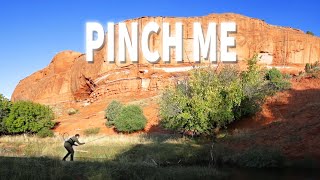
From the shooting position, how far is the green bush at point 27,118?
4272 cm

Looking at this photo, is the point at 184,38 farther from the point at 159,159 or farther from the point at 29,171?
the point at 29,171

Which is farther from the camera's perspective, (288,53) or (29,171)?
(288,53)

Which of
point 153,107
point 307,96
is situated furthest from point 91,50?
point 307,96

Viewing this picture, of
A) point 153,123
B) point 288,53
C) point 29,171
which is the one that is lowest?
point 153,123

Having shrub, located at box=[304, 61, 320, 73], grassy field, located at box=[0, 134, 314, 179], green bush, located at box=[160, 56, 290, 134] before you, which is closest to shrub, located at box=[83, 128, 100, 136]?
grassy field, located at box=[0, 134, 314, 179]

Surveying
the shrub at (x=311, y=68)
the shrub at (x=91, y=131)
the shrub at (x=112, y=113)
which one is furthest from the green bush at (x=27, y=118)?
the shrub at (x=311, y=68)

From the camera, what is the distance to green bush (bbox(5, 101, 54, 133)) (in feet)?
140

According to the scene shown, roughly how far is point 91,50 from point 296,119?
60613mm

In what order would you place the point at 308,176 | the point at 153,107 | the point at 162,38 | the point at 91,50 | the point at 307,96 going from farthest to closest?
the point at 91,50
the point at 162,38
the point at 153,107
the point at 307,96
the point at 308,176

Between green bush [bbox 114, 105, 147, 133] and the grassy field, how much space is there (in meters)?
9.40

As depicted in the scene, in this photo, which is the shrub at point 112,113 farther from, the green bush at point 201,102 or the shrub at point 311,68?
the shrub at point 311,68

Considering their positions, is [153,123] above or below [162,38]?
below

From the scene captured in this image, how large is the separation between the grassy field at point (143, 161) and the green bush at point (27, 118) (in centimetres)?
1100

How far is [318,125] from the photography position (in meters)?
28.2
